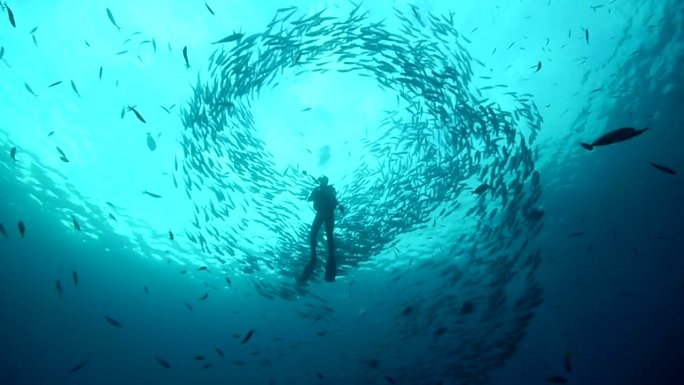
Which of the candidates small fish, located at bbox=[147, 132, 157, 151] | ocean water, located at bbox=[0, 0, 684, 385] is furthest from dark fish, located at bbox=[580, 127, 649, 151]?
small fish, located at bbox=[147, 132, 157, 151]

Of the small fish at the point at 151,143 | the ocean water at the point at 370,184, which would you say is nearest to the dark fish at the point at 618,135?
the ocean water at the point at 370,184

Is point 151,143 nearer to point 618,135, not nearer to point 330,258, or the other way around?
point 330,258

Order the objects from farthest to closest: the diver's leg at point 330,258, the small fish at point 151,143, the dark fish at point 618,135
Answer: the small fish at point 151,143 < the diver's leg at point 330,258 < the dark fish at point 618,135

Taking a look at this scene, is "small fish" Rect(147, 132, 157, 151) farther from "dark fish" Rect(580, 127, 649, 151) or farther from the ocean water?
"dark fish" Rect(580, 127, 649, 151)

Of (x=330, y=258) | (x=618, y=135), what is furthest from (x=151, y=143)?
(x=618, y=135)

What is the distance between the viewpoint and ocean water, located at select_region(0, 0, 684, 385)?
33.1 ft

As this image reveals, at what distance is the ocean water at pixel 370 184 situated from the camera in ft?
33.1

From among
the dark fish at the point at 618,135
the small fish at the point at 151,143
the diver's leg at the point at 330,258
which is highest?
the small fish at the point at 151,143

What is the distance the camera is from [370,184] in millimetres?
13312

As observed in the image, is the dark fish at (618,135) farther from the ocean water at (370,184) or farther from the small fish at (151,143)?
the small fish at (151,143)

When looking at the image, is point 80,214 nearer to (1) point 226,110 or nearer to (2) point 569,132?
(1) point 226,110

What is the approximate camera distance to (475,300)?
19.1 meters

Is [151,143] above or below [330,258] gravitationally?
above

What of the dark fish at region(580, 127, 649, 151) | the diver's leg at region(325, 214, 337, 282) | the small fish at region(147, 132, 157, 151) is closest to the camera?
the dark fish at region(580, 127, 649, 151)
